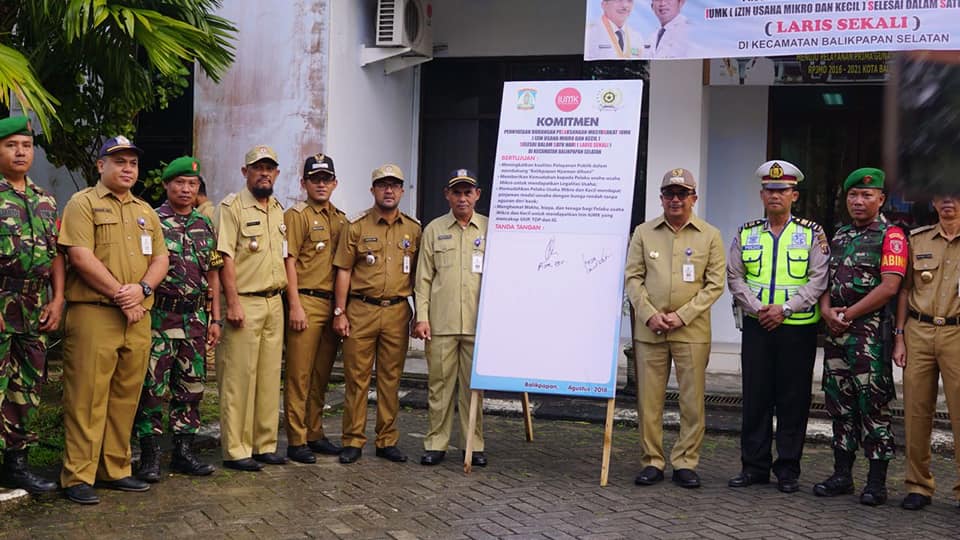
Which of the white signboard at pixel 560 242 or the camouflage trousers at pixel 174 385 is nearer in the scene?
the camouflage trousers at pixel 174 385

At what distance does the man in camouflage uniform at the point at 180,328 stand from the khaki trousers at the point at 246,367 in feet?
0.55

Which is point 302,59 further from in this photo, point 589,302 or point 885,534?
point 885,534

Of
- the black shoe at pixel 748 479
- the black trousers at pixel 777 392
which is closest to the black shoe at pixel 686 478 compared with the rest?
the black shoe at pixel 748 479

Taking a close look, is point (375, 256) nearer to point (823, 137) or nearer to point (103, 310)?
point (103, 310)

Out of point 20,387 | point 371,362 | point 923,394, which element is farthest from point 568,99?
point 20,387

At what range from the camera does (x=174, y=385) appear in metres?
6.13

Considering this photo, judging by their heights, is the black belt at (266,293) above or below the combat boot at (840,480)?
above

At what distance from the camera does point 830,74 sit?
9891mm

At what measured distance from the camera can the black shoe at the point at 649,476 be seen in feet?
20.4

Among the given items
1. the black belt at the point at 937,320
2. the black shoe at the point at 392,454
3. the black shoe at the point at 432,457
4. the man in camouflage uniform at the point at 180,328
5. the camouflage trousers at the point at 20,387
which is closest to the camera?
the camouflage trousers at the point at 20,387

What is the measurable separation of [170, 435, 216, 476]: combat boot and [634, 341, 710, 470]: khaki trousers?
2.73 meters

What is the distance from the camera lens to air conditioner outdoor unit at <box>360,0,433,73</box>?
33.6 ft

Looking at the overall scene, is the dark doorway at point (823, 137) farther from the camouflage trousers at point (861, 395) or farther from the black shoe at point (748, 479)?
the black shoe at point (748, 479)

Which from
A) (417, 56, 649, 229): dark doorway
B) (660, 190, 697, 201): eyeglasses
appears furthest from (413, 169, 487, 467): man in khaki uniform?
(417, 56, 649, 229): dark doorway
